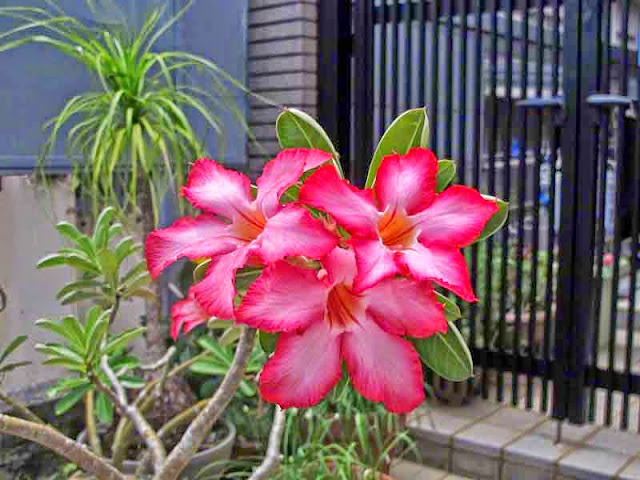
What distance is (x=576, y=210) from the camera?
330 cm

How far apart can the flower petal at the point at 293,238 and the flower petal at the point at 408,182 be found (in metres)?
0.08

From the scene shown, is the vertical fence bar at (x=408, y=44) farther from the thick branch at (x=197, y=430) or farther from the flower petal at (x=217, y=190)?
the flower petal at (x=217, y=190)

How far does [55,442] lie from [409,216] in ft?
2.82

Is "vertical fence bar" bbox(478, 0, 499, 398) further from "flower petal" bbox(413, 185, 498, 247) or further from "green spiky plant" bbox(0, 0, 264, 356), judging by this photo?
"flower petal" bbox(413, 185, 498, 247)

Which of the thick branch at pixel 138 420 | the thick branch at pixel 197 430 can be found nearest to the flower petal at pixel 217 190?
the thick branch at pixel 197 430

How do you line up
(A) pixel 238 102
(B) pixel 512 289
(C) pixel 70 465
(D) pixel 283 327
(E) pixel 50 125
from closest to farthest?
(D) pixel 283 327 → (C) pixel 70 465 → (E) pixel 50 125 → (A) pixel 238 102 → (B) pixel 512 289

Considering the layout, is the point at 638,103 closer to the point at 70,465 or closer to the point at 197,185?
the point at 70,465

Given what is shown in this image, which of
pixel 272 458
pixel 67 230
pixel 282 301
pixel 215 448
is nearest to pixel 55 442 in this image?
pixel 272 458

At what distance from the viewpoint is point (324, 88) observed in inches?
150

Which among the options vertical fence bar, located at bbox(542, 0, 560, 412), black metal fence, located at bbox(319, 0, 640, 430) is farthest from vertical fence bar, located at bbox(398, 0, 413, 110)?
vertical fence bar, located at bbox(542, 0, 560, 412)

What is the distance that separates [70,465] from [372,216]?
7.68 ft

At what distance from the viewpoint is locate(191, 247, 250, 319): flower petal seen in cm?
77

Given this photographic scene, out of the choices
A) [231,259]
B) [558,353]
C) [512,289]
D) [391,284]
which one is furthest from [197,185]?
[512,289]

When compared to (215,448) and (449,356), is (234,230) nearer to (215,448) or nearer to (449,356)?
(449,356)
